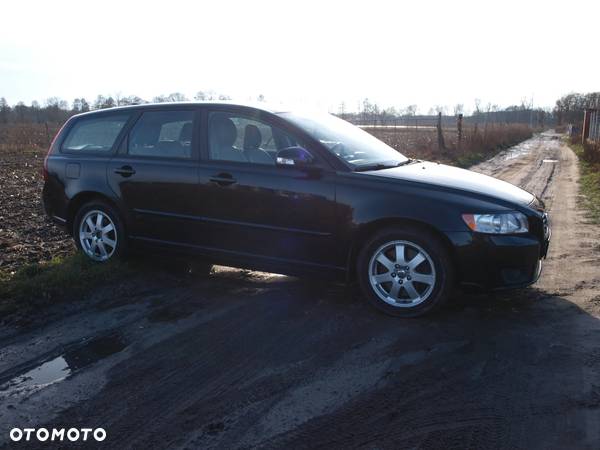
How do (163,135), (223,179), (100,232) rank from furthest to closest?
(100,232)
(163,135)
(223,179)

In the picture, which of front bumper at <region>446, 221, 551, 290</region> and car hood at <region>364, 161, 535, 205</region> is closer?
front bumper at <region>446, 221, 551, 290</region>

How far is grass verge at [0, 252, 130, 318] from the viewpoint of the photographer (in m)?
4.96

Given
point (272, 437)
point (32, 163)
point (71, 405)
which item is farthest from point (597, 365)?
point (32, 163)

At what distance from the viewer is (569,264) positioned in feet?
19.7

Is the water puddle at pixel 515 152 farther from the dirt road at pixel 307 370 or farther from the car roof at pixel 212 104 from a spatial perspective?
→ the dirt road at pixel 307 370

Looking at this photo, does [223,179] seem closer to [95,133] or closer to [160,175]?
[160,175]

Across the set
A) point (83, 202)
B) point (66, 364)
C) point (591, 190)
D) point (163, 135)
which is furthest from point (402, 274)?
point (591, 190)

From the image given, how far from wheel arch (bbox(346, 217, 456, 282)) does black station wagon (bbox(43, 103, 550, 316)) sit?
0.01m

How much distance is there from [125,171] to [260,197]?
1631 millimetres

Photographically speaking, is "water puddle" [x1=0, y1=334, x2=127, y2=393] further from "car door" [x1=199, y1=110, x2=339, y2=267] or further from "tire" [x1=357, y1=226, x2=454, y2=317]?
"tire" [x1=357, y1=226, x2=454, y2=317]

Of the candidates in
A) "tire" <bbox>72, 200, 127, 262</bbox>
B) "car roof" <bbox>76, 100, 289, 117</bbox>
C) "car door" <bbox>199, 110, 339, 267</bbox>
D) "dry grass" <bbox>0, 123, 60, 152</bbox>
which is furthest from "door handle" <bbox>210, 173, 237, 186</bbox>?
"dry grass" <bbox>0, 123, 60, 152</bbox>

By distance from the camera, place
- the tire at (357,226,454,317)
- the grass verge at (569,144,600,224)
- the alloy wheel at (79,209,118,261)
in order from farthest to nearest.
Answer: the grass verge at (569,144,600,224)
the alloy wheel at (79,209,118,261)
the tire at (357,226,454,317)

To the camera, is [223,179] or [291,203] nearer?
[291,203]

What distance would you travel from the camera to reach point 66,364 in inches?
149
